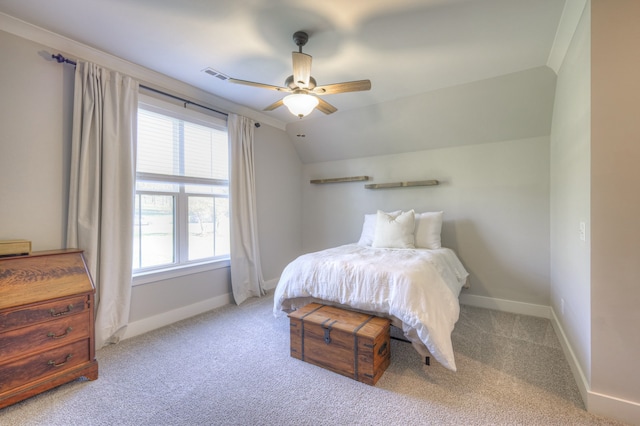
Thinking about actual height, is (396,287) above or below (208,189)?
below

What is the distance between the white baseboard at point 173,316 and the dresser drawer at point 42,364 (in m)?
0.74

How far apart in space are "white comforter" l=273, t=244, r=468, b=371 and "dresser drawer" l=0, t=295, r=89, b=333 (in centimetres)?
157

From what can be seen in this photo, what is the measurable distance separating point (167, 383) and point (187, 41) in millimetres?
2698

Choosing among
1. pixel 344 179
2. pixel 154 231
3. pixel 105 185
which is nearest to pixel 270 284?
pixel 154 231

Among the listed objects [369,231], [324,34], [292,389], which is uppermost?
[324,34]

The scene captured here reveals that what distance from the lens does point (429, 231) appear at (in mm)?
3518

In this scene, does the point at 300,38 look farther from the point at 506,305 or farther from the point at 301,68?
the point at 506,305

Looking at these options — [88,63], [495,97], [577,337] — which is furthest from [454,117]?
[88,63]

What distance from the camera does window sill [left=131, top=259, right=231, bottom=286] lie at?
9.52ft

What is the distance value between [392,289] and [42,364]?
246cm

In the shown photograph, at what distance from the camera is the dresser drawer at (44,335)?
176 centimetres
